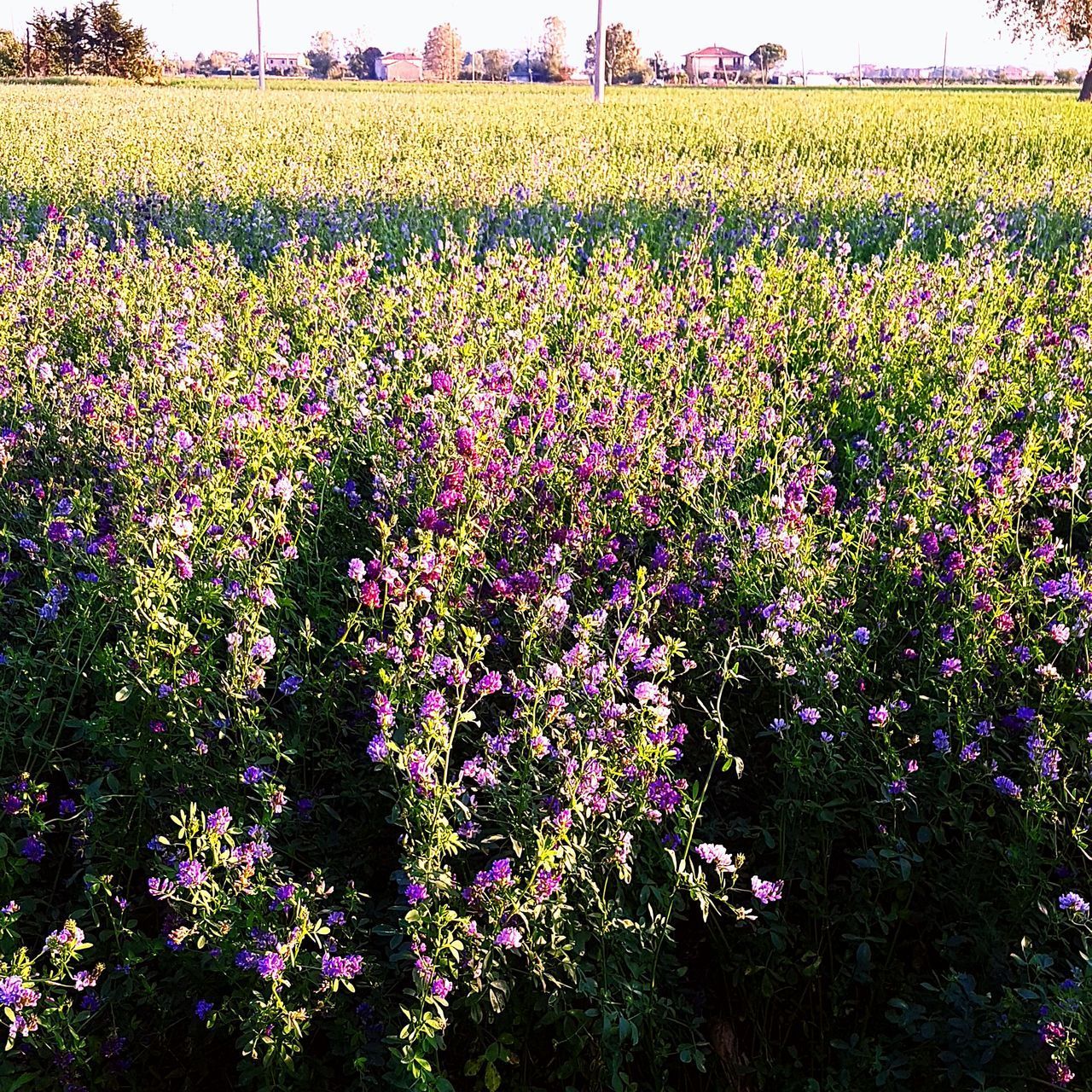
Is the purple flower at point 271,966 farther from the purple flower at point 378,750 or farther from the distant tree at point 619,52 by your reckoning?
the distant tree at point 619,52

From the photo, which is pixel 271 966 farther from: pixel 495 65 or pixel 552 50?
pixel 495 65

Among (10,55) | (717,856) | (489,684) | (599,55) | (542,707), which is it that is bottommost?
(717,856)

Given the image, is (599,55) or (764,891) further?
(599,55)

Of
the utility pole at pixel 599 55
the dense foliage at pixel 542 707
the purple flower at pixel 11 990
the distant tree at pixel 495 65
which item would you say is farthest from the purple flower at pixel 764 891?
the distant tree at pixel 495 65

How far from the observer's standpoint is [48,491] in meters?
2.69

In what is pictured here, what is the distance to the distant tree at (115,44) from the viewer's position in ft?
158

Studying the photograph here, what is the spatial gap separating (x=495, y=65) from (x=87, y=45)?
283 feet

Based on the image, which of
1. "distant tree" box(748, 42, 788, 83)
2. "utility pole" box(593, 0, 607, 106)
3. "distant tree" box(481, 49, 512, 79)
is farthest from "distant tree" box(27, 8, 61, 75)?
"distant tree" box(748, 42, 788, 83)

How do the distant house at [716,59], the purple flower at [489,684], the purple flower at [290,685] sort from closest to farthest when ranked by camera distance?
the purple flower at [489,684] < the purple flower at [290,685] < the distant house at [716,59]

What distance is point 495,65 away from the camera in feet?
412

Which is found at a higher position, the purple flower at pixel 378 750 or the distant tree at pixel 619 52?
the distant tree at pixel 619 52

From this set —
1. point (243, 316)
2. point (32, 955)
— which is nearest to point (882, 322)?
point (243, 316)

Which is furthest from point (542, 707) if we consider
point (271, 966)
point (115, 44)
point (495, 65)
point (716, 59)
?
point (716, 59)

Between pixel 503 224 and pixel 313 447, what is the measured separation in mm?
3719
